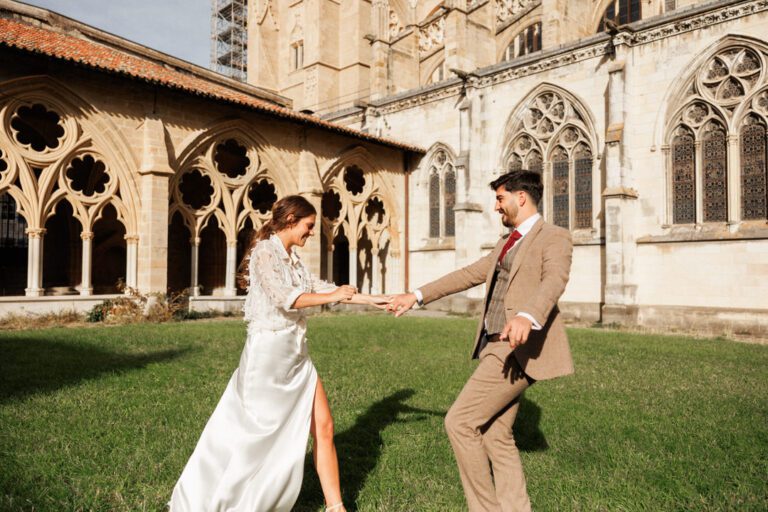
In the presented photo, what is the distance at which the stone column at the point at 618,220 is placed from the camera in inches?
561

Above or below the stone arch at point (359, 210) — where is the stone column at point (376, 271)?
below

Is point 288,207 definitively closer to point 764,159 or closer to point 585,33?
point 764,159

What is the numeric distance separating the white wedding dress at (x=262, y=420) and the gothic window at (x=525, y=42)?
72.9 ft

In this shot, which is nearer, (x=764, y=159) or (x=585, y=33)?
(x=764, y=159)

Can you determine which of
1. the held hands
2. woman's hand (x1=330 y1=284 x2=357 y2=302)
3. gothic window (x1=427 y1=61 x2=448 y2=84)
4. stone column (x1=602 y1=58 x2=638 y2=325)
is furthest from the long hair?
gothic window (x1=427 y1=61 x2=448 y2=84)

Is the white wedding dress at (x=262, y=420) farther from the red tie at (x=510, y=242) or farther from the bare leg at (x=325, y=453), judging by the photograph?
the red tie at (x=510, y=242)

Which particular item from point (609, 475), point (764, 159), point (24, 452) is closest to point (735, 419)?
point (609, 475)

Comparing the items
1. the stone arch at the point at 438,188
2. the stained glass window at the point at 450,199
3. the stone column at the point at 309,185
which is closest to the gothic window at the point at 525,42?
the stone arch at the point at 438,188

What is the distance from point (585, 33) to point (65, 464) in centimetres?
2177

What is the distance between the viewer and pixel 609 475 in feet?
11.8

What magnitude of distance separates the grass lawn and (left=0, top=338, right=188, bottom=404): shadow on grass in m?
0.03

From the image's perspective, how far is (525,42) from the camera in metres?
22.9

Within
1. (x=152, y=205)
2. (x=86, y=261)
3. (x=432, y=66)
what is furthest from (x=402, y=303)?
(x=432, y=66)

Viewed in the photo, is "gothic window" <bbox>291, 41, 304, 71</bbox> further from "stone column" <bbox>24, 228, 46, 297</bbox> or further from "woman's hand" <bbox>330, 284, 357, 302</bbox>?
"woman's hand" <bbox>330, 284, 357, 302</bbox>
